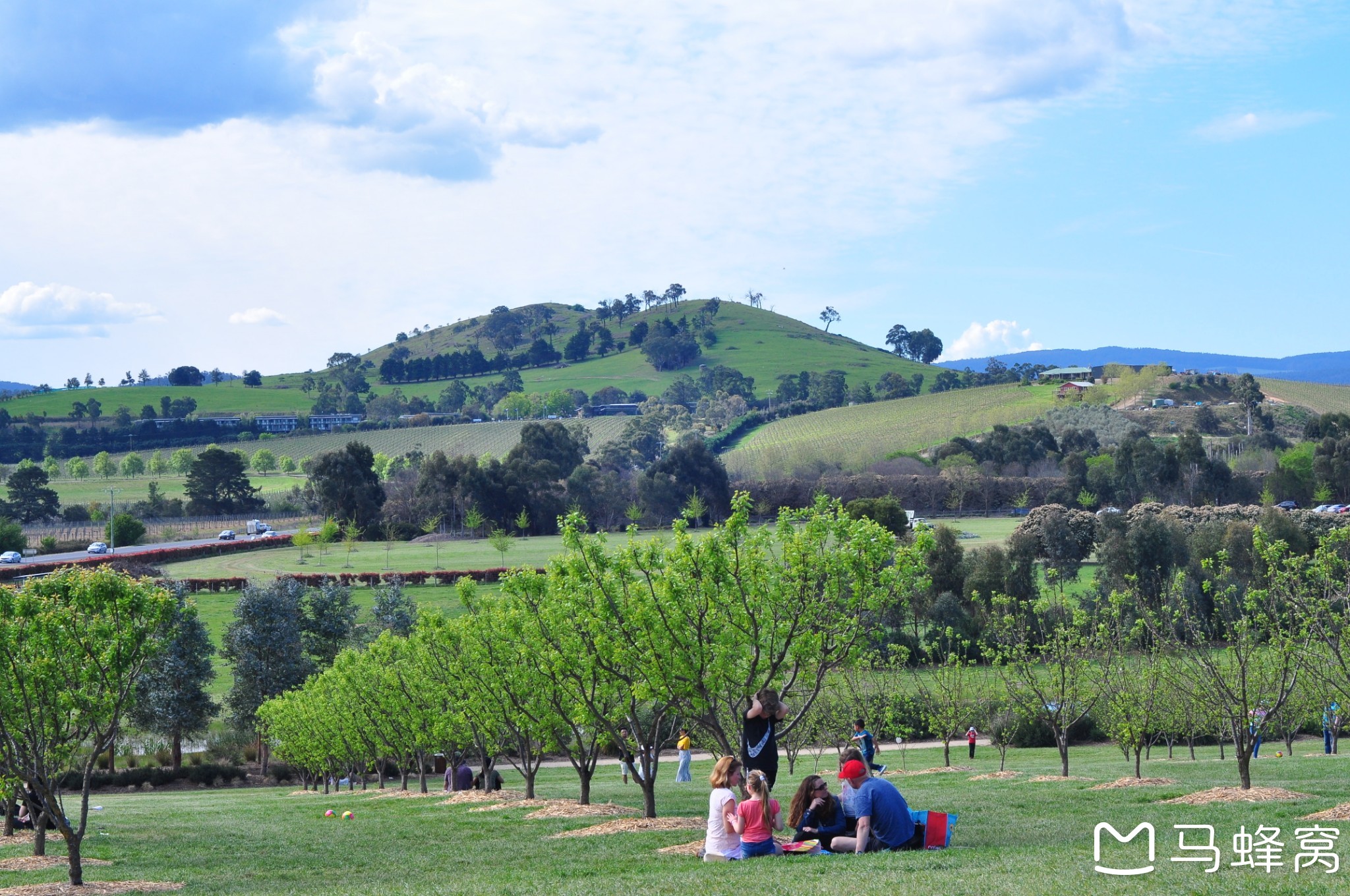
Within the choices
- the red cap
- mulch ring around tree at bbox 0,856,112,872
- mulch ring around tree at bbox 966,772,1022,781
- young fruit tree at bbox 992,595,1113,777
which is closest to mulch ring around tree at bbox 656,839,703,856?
the red cap

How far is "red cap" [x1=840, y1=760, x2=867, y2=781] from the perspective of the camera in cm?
1198

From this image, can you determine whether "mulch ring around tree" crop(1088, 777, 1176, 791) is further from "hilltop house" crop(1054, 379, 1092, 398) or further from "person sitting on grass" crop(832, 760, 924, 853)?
"hilltop house" crop(1054, 379, 1092, 398)

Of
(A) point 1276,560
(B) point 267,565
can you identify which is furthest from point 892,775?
(B) point 267,565

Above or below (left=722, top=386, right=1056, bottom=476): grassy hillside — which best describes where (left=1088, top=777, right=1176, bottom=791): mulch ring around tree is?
below

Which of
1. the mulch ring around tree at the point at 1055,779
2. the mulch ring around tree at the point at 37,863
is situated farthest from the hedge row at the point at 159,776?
the mulch ring around tree at the point at 1055,779

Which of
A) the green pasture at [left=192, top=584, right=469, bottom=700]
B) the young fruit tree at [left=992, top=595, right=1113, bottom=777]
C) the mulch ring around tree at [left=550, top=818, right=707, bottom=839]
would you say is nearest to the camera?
the mulch ring around tree at [left=550, top=818, right=707, bottom=839]

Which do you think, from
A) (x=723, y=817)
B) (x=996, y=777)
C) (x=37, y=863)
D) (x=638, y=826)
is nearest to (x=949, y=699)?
(x=996, y=777)

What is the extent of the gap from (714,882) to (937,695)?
2554 cm

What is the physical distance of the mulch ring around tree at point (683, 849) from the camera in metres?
13.9

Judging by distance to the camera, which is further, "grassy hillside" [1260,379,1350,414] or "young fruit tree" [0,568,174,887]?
"grassy hillside" [1260,379,1350,414]

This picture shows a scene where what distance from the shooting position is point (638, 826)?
1722 centimetres

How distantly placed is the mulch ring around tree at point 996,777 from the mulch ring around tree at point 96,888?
16360mm

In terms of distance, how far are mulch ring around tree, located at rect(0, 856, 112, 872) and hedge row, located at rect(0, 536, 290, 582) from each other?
5527 centimetres

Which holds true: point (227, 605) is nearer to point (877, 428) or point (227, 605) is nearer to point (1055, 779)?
point (1055, 779)
